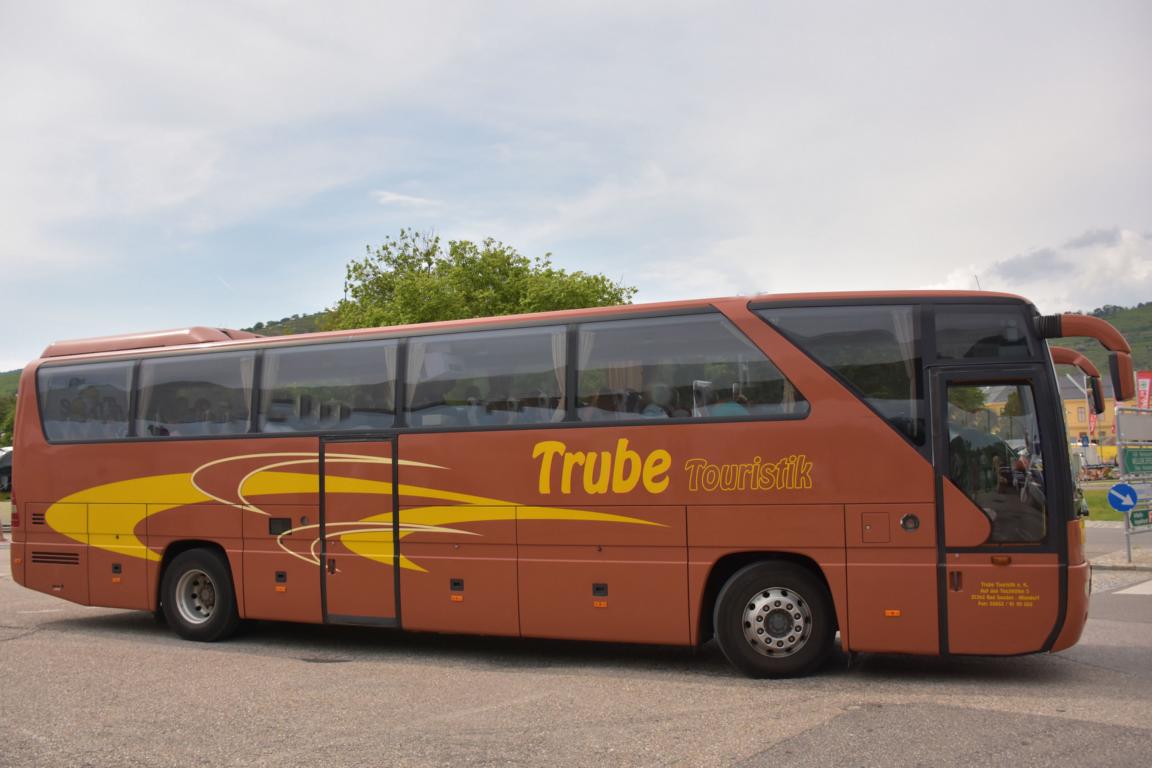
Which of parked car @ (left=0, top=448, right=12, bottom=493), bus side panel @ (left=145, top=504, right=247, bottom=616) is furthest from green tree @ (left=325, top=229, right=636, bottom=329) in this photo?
bus side panel @ (left=145, top=504, right=247, bottom=616)

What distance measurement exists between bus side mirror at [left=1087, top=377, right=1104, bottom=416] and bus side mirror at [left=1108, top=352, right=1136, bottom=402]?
1.64ft

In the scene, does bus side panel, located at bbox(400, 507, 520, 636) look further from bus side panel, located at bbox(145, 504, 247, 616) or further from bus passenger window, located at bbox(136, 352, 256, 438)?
bus passenger window, located at bbox(136, 352, 256, 438)

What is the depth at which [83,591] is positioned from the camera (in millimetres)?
13055

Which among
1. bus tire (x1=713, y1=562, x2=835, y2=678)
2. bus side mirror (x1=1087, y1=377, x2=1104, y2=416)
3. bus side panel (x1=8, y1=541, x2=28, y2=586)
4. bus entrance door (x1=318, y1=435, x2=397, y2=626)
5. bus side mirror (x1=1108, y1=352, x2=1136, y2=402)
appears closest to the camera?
bus side mirror (x1=1108, y1=352, x2=1136, y2=402)

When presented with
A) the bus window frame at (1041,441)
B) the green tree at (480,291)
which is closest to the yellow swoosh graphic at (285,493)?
the bus window frame at (1041,441)

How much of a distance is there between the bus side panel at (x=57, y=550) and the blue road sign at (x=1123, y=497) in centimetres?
1498

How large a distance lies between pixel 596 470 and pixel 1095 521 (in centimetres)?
2521

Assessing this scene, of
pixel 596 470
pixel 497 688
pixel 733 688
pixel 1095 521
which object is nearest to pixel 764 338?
pixel 596 470

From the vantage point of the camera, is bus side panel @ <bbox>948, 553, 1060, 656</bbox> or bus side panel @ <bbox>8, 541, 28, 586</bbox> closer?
bus side panel @ <bbox>948, 553, 1060, 656</bbox>

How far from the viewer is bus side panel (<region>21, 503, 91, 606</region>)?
13.0 metres

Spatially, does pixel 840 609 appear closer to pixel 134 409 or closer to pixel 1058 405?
pixel 1058 405

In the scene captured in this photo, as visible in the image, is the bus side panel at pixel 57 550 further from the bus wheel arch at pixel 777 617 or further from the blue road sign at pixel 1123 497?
the blue road sign at pixel 1123 497

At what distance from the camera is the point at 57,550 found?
13.2 meters

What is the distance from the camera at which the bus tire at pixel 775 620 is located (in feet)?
29.5
